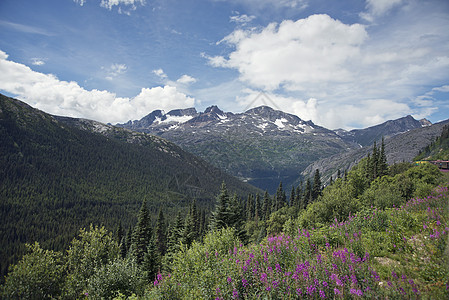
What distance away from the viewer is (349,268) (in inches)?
264

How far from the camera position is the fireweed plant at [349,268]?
5938 mm

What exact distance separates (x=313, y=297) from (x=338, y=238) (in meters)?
5.38

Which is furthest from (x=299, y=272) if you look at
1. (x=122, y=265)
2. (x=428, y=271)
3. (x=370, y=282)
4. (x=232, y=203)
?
(x=232, y=203)

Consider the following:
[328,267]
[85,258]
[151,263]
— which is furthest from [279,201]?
[328,267]

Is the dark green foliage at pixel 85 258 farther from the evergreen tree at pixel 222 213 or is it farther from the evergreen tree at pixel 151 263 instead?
the evergreen tree at pixel 222 213

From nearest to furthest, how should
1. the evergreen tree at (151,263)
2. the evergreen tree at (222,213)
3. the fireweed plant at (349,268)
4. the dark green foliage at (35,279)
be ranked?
the fireweed plant at (349,268)
the dark green foliage at (35,279)
the evergreen tree at (222,213)
the evergreen tree at (151,263)

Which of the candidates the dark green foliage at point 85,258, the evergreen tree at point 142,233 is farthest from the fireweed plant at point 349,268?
the evergreen tree at point 142,233

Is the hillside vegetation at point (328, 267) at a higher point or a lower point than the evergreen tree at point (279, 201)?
higher

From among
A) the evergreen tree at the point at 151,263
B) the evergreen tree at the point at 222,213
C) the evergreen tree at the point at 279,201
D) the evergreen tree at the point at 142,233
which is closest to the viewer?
the evergreen tree at the point at 222,213

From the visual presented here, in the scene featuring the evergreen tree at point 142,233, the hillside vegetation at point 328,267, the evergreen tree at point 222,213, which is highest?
the hillside vegetation at point 328,267

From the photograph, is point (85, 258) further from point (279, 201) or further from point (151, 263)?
point (279, 201)

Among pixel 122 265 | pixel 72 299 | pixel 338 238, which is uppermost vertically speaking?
pixel 338 238

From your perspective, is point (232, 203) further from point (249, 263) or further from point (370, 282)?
point (370, 282)

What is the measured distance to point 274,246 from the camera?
9.69 m
